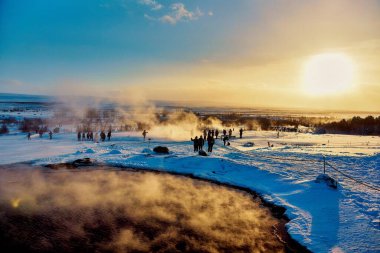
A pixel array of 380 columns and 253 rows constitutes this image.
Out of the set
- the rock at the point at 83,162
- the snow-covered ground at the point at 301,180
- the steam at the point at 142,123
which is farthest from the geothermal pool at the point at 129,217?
the steam at the point at 142,123

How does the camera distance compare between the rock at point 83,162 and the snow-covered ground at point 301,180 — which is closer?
the snow-covered ground at point 301,180

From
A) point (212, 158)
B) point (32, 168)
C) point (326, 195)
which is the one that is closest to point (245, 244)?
point (326, 195)

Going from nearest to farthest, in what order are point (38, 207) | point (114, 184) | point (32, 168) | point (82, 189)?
1. point (38, 207)
2. point (82, 189)
3. point (114, 184)
4. point (32, 168)

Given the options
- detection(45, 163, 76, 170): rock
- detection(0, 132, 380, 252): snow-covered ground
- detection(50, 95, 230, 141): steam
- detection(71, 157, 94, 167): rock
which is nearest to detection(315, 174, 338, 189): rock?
detection(0, 132, 380, 252): snow-covered ground

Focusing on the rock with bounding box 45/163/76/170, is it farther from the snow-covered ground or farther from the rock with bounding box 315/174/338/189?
the rock with bounding box 315/174/338/189

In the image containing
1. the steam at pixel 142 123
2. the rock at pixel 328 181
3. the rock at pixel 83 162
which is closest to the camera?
the rock at pixel 328 181

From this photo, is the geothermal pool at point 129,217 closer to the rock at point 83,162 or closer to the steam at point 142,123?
the rock at point 83,162

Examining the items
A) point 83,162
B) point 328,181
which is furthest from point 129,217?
point 83,162

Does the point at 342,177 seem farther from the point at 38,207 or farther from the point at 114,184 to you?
the point at 38,207

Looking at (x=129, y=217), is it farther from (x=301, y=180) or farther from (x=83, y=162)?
(x=83, y=162)

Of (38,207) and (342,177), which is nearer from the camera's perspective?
(38,207)
